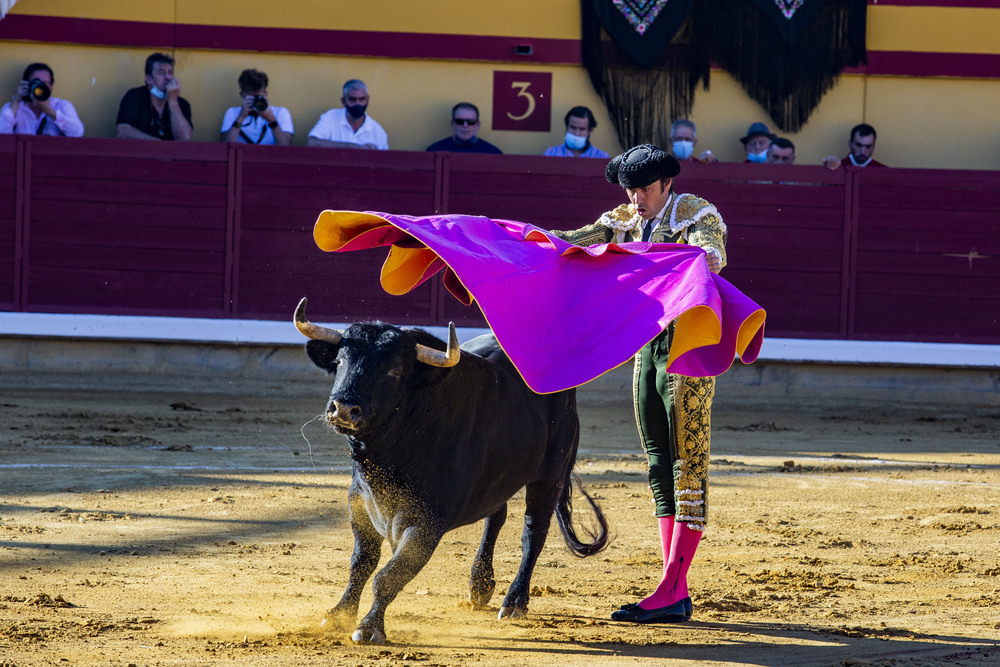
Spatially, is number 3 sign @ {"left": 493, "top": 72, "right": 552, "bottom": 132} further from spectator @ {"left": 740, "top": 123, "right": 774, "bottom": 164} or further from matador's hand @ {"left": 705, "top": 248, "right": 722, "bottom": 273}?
matador's hand @ {"left": 705, "top": 248, "right": 722, "bottom": 273}

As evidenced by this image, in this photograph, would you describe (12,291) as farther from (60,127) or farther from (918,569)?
(918,569)

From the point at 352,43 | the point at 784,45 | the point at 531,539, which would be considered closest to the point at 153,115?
the point at 352,43

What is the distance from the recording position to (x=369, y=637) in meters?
2.93

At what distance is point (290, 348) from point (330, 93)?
182 cm

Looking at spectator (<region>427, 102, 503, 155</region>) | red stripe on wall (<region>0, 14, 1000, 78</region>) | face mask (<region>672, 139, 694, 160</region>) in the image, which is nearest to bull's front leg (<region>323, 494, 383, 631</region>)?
spectator (<region>427, 102, 503, 155</region>)

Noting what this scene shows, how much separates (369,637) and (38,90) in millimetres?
5884

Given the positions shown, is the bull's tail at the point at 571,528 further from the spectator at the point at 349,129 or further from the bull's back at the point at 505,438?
the spectator at the point at 349,129

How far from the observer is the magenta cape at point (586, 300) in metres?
3.07

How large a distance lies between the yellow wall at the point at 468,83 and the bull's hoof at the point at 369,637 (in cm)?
610

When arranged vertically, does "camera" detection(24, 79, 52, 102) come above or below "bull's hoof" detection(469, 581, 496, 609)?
above

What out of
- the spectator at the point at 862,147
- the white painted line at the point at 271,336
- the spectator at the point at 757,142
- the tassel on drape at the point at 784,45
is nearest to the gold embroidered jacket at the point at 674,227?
the white painted line at the point at 271,336

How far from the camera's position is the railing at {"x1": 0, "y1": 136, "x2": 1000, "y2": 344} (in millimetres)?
8023

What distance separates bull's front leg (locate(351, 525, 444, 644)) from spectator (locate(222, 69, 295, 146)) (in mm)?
5522

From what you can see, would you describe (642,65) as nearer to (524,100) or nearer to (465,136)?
(524,100)
